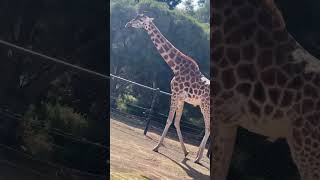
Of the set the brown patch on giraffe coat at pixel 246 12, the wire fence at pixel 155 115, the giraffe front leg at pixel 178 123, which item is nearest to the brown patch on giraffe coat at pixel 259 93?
the brown patch on giraffe coat at pixel 246 12

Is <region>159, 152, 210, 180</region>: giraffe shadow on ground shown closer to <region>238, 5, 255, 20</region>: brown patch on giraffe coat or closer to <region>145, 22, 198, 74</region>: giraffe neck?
<region>145, 22, 198, 74</region>: giraffe neck

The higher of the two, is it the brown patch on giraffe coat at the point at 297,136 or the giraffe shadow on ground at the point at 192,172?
the brown patch on giraffe coat at the point at 297,136

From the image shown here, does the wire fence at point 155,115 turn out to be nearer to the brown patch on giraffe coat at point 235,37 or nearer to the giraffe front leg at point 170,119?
the giraffe front leg at point 170,119

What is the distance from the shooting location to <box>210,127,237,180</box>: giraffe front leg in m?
2.39

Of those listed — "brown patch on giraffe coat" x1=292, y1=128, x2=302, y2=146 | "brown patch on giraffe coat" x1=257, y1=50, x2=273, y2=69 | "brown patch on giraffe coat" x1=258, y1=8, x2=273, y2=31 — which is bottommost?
"brown patch on giraffe coat" x1=292, y1=128, x2=302, y2=146

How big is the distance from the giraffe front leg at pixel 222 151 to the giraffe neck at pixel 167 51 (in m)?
3.34

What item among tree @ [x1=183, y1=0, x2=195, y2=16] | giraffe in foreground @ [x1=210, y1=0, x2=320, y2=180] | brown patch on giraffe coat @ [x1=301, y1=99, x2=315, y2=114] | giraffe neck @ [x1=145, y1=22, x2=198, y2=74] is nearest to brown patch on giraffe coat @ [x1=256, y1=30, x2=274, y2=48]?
giraffe in foreground @ [x1=210, y1=0, x2=320, y2=180]

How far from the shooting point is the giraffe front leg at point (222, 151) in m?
2.39
